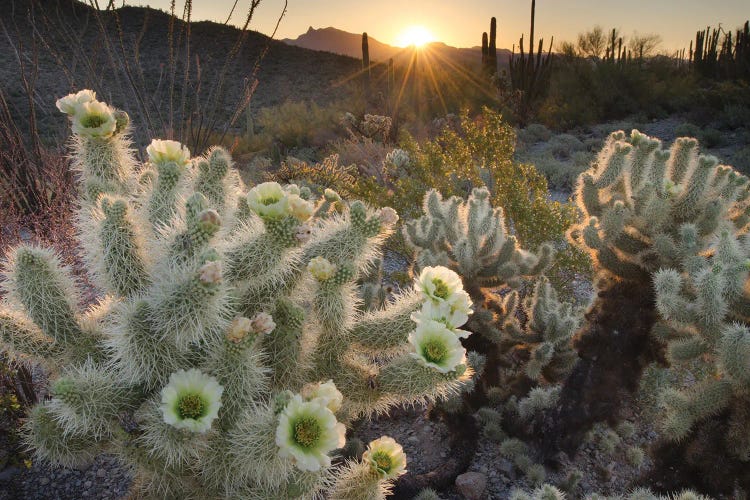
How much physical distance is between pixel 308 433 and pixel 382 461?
48cm

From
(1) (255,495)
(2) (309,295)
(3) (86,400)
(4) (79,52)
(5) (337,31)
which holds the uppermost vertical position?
(5) (337,31)

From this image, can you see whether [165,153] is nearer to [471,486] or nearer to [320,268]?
[320,268]

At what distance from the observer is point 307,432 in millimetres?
1479

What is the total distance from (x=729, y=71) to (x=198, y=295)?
2147cm

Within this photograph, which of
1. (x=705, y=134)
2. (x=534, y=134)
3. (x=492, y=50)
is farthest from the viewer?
(x=492, y=50)

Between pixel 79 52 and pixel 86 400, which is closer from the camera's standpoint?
pixel 86 400

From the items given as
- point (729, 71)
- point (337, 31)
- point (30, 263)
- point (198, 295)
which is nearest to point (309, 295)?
point (198, 295)

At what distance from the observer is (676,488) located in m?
2.43

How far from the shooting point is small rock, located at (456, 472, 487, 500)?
2.66 metres

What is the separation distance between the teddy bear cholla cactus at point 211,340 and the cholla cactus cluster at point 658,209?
4.74ft

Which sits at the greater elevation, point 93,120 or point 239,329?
point 93,120

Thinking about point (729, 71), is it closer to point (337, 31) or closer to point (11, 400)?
point (11, 400)

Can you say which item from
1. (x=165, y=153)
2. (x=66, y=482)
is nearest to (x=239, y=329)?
(x=165, y=153)

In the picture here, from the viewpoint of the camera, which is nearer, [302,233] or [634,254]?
[302,233]
